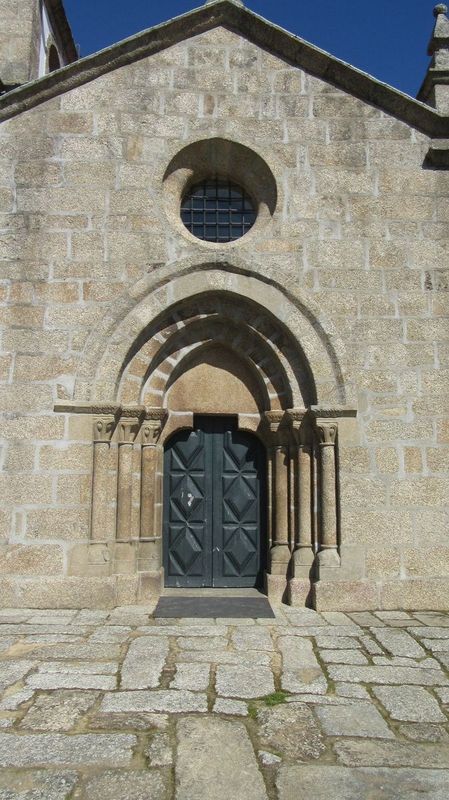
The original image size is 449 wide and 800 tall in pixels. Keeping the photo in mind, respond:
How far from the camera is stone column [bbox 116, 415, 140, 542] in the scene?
596cm

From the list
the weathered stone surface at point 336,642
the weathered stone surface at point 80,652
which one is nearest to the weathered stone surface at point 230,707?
→ the weathered stone surface at point 80,652

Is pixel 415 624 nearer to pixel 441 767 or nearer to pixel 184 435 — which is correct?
pixel 441 767

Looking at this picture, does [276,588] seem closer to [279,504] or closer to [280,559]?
[280,559]

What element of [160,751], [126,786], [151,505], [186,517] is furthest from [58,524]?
[126,786]

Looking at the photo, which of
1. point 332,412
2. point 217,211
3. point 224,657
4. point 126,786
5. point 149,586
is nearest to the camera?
point 126,786

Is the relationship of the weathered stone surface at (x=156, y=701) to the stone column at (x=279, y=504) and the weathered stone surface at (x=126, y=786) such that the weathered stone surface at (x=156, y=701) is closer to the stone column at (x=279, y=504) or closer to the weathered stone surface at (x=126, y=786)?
the weathered stone surface at (x=126, y=786)

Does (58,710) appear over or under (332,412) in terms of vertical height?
under

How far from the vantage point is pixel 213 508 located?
6594 millimetres

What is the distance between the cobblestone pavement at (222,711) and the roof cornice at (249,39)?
5.04 metres

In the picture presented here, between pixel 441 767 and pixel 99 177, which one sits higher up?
pixel 99 177

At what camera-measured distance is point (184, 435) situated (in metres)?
6.73

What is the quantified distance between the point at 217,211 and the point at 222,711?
5.19 metres

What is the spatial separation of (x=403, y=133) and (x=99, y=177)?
3.21m

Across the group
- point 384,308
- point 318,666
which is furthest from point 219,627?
point 384,308
